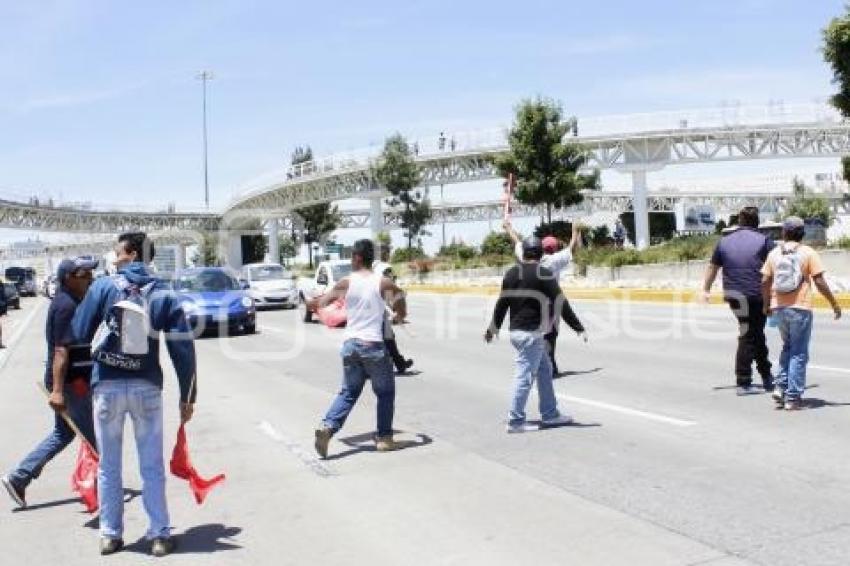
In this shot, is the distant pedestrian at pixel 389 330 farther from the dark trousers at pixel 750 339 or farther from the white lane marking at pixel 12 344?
the white lane marking at pixel 12 344

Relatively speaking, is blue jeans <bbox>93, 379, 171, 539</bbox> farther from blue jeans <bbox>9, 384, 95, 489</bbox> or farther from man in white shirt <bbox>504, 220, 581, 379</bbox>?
man in white shirt <bbox>504, 220, 581, 379</bbox>

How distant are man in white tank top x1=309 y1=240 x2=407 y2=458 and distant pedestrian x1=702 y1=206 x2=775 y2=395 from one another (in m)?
3.84

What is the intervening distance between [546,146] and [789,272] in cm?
3587

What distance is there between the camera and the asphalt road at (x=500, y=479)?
538cm

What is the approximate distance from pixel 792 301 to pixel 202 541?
5815 millimetres

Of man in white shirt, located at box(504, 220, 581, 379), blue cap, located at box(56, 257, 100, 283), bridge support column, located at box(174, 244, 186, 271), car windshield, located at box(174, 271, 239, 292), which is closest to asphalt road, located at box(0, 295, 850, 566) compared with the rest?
man in white shirt, located at box(504, 220, 581, 379)

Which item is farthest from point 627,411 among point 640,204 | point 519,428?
point 640,204

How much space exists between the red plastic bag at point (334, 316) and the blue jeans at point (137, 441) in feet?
11.5

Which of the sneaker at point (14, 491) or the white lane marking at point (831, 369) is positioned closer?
the sneaker at point (14, 491)

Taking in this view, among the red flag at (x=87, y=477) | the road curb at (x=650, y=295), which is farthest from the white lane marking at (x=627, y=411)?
the road curb at (x=650, y=295)

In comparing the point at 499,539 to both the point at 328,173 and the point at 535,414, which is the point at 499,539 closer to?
the point at 535,414

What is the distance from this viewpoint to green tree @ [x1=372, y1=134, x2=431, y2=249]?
6019 centimetres

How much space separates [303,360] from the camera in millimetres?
16312

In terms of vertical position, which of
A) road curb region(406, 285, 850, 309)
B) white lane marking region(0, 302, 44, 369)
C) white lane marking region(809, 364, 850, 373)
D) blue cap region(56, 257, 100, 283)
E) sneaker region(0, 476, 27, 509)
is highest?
blue cap region(56, 257, 100, 283)
